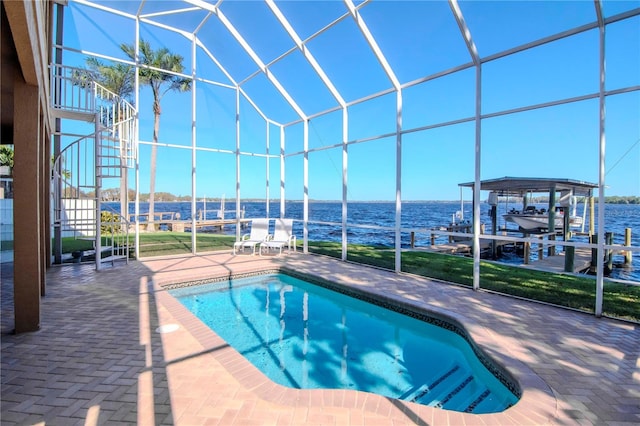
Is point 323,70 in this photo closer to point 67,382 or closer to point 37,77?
point 37,77

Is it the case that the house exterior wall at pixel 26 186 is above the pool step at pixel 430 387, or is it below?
above

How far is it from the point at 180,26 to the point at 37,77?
6117 millimetres

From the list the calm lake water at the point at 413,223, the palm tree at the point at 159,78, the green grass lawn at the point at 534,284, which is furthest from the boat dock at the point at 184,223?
the green grass lawn at the point at 534,284

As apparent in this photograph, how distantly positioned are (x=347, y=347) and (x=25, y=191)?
12.9 feet

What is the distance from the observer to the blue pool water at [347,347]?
122 inches

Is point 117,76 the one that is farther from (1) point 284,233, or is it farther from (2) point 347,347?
(2) point 347,347

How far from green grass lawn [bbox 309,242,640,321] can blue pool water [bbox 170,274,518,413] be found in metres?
1.99

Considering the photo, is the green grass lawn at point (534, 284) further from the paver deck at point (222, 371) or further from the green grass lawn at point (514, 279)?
the paver deck at point (222, 371)

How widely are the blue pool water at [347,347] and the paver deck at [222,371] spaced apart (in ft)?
1.14

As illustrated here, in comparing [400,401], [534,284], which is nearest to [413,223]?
[534,284]

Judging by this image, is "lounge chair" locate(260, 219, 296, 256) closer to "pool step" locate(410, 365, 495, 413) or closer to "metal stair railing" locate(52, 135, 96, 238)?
"metal stair railing" locate(52, 135, 96, 238)

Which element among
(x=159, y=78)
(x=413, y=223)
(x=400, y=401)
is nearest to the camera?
(x=400, y=401)

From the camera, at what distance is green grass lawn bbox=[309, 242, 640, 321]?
4656mm

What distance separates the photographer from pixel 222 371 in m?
2.81
